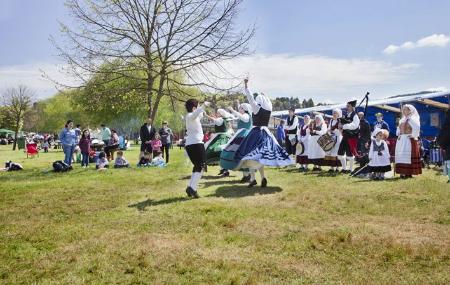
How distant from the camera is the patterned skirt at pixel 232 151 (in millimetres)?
10297

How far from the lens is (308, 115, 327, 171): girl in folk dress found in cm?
1419

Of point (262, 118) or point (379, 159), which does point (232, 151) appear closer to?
point (262, 118)

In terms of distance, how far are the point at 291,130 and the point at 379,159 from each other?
5.56m

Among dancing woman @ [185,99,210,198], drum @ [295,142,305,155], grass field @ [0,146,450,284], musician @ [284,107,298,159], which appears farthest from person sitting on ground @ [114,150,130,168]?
dancing woman @ [185,99,210,198]

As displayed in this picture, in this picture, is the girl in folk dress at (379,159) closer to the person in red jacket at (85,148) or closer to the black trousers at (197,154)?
the black trousers at (197,154)

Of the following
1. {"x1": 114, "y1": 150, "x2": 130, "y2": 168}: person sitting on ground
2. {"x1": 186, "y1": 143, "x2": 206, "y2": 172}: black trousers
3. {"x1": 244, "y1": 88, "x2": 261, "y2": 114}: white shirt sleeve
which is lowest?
{"x1": 114, "y1": 150, "x2": 130, "y2": 168}: person sitting on ground

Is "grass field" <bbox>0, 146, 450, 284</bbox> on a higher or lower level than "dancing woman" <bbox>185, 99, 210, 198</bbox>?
Result: lower

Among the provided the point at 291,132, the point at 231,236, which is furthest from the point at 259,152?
the point at 291,132

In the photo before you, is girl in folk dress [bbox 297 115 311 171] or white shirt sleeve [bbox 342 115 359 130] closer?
white shirt sleeve [bbox 342 115 359 130]

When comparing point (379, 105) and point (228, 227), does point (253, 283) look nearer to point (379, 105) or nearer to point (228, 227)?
point (228, 227)

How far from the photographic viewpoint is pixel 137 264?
469 centimetres

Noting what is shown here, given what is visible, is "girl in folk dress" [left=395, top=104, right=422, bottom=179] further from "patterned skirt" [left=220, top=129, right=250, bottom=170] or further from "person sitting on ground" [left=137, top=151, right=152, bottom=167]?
"person sitting on ground" [left=137, top=151, right=152, bottom=167]

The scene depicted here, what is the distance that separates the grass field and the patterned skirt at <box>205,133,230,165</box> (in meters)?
2.40

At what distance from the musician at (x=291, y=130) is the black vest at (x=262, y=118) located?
6531 millimetres
